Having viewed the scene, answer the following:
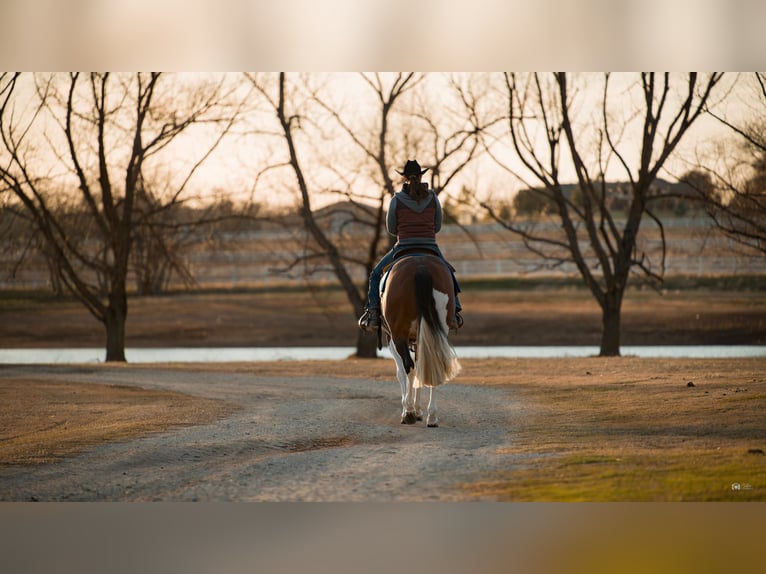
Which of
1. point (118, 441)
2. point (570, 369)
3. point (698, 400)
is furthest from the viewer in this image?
point (570, 369)

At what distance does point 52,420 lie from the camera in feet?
24.9

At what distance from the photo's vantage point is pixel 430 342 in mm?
6625

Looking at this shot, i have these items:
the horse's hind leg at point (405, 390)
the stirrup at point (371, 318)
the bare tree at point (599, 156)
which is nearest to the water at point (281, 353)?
the bare tree at point (599, 156)

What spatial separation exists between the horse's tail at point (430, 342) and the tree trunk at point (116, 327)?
6892 millimetres

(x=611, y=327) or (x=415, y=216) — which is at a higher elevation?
(x=415, y=216)

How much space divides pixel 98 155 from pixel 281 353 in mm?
3844

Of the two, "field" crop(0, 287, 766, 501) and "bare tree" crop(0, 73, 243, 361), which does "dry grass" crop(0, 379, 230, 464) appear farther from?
"bare tree" crop(0, 73, 243, 361)

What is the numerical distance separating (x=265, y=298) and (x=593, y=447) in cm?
761

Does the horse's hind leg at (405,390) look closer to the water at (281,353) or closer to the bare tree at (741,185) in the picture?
the bare tree at (741,185)

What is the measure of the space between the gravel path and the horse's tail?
41cm

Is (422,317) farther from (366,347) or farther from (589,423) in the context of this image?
(366,347)

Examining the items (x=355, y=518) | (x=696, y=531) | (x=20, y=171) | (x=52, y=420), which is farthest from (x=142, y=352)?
(x=696, y=531)

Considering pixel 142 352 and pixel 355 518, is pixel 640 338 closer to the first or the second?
pixel 142 352

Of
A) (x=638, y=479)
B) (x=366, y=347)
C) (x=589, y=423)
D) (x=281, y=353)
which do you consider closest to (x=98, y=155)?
(x=281, y=353)
